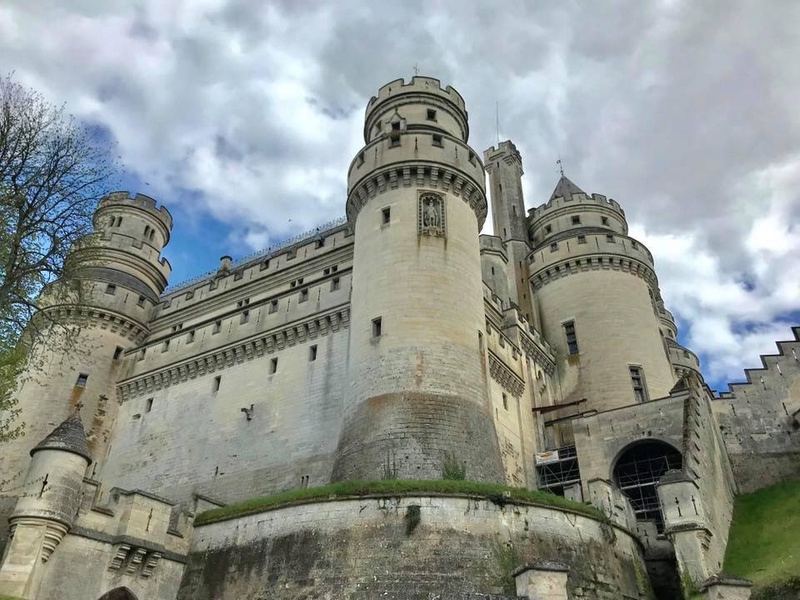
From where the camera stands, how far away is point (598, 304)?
3450 centimetres

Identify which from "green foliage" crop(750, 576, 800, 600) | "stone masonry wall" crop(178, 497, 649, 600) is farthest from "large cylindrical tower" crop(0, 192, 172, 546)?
"green foliage" crop(750, 576, 800, 600)

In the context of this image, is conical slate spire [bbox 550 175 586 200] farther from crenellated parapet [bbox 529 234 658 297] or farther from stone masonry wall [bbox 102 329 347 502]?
stone masonry wall [bbox 102 329 347 502]

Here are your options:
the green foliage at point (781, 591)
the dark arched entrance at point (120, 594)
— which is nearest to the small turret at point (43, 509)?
the dark arched entrance at point (120, 594)

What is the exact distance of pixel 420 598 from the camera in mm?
14727

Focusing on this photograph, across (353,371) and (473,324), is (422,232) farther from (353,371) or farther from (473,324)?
(353,371)

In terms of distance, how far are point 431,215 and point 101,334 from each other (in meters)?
20.1

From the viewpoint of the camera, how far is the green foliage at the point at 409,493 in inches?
651

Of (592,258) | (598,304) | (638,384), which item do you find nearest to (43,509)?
(638,384)

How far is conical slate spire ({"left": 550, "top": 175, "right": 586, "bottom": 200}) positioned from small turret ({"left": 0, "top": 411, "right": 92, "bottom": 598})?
1284 inches

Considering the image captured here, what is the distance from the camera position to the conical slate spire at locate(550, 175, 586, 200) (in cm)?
4141

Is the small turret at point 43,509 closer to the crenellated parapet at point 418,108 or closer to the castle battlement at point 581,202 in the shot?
the crenellated parapet at point 418,108

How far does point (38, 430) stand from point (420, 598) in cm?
2320

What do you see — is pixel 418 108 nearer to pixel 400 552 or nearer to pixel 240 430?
pixel 240 430

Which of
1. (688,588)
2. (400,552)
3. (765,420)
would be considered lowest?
(688,588)
